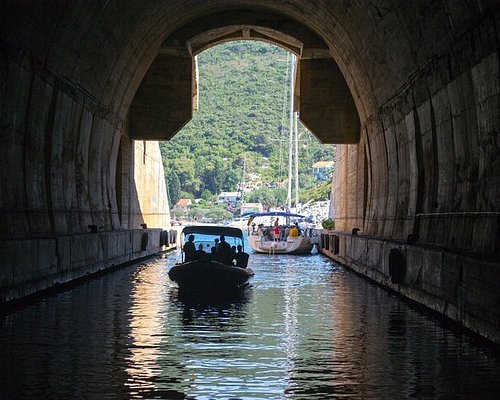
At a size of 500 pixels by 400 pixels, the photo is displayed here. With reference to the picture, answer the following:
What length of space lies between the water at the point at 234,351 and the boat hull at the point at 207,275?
1184 mm

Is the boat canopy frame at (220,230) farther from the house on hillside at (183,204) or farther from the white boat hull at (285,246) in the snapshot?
the house on hillside at (183,204)

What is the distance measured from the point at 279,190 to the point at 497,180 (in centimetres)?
13747

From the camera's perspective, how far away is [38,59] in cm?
2244

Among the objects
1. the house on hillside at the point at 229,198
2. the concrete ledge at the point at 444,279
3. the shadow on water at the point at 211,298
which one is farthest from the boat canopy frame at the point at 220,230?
the house on hillside at the point at 229,198

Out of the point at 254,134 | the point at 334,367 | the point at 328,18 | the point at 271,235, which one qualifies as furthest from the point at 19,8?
the point at 254,134

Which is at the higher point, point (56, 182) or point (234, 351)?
point (56, 182)

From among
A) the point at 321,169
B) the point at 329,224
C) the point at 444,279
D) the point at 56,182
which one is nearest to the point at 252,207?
the point at 321,169

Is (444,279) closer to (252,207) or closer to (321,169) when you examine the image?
(252,207)

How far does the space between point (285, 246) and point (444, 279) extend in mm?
31938

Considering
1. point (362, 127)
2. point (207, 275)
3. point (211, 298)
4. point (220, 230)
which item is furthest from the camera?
point (362, 127)

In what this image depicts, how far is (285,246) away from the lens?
4847 cm

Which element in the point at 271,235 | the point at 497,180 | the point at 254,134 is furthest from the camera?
the point at 254,134

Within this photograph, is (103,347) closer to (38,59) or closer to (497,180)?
(497,180)

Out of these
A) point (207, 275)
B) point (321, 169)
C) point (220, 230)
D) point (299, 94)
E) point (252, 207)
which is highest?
point (321, 169)
